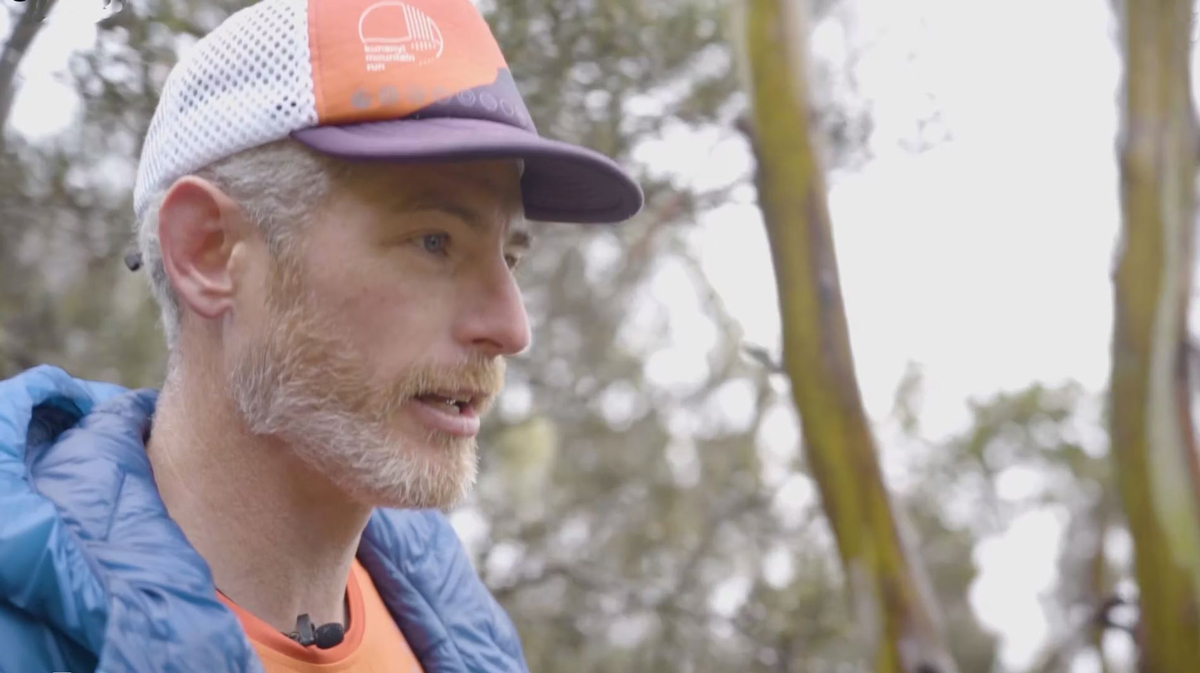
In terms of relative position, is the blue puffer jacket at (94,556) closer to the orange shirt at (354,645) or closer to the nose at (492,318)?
the orange shirt at (354,645)

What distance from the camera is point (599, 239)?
21.5 feet

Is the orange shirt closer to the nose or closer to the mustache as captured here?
the mustache

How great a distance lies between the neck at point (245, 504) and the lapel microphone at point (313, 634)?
0.05ft

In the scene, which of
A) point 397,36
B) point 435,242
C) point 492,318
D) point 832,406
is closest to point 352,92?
point 397,36

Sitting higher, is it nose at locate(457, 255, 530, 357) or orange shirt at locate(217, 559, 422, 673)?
nose at locate(457, 255, 530, 357)

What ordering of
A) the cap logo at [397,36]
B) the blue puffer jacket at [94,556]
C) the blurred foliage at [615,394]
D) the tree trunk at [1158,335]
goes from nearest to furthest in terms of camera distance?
the blue puffer jacket at [94,556], the cap logo at [397,36], the tree trunk at [1158,335], the blurred foliage at [615,394]

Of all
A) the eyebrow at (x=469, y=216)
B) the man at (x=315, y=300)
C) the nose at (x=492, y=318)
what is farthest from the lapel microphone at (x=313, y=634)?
the eyebrow at (x=469, y=216)

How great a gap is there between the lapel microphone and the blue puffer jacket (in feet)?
0.74

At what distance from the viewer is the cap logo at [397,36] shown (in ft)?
5.16

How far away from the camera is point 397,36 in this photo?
1.59 metres

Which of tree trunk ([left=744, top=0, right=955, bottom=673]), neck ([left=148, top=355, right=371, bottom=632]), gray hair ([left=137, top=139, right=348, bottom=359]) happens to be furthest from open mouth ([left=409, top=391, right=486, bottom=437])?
tree trunk ([left=744, top=0, right=955, bottom=673])

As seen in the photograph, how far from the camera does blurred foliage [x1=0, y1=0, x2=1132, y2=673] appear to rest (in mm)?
3777

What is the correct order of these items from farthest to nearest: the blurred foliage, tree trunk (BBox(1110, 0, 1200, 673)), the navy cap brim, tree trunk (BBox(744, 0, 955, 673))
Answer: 1. the blurred foliage
2. tree trunk (BBox(744, 0, 955, 673))
3. tree trunk (BBox(1110, 0, 1200, 673))
4. the navy cap brim

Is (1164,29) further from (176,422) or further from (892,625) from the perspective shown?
(176,422)
